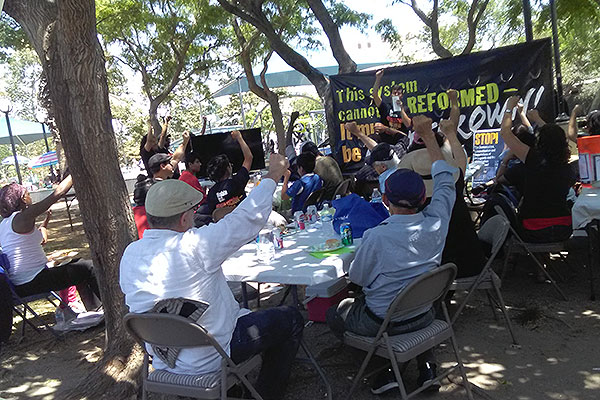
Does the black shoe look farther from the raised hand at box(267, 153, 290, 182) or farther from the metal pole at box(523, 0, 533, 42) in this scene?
the metal pole at box(523, 0, 533, 42)

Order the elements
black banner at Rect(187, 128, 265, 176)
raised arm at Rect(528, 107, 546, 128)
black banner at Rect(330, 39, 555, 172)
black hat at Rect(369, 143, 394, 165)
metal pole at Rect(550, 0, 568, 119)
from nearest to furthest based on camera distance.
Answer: black hat at Rect(369, 143, 394, 165) → raised arm at Rect(528, 107, 546, 128) → black banner at Rect(330, 39, 555, 172) → metal pole at Rect(550, 0, 568, 119) → black banner at Rect(187, 128, 265, 176)

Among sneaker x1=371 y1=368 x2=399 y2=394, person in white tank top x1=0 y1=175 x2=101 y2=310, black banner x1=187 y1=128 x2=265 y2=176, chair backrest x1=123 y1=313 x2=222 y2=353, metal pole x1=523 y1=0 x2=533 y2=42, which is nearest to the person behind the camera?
chair backrest x1=123 y1=313 x2=222 y2=353

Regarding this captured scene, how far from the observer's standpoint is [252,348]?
2.58 metres

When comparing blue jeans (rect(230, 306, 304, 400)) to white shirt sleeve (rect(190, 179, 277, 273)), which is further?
blue jeans (rect(230, 306, 304, 400))

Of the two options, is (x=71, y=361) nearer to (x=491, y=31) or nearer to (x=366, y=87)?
(x=366, y=87)

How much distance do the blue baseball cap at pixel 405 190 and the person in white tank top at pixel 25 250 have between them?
3079mm

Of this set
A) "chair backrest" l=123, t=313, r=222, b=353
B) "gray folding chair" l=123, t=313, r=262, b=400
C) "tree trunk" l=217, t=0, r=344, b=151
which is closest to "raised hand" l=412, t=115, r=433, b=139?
"gray folding chair" l=123, t=313, r=262, b=400

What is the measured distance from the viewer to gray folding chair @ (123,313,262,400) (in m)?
2.21

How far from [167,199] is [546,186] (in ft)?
10.7

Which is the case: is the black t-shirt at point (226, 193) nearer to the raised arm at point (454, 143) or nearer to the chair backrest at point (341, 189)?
the chair backrest at point (341, 189)

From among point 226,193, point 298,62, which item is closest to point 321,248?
point 226,193

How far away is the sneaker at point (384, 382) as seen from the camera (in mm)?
2916

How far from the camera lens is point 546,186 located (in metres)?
4.14

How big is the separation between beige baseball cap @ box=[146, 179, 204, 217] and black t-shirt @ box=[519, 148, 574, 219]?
3108mm
